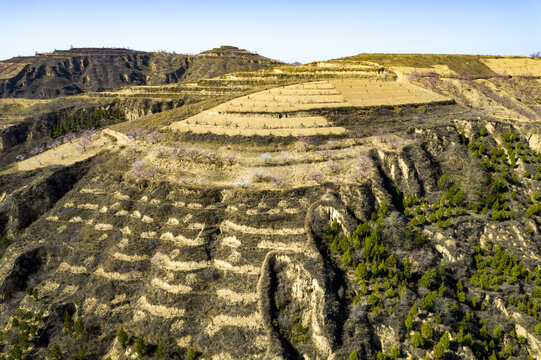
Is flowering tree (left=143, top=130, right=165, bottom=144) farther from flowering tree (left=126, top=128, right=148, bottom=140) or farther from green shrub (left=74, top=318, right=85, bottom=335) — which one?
green shrub (left=74, top=318, right=85, bottom=335)

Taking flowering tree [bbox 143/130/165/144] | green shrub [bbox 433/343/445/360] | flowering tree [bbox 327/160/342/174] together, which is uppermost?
flowering tree [bbox 143/130/165/144]

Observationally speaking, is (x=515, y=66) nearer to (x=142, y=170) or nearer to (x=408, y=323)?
(x=408, y=323)

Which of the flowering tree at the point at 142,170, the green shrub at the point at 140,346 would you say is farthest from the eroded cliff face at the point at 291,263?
the green shrub at the point at 140,346

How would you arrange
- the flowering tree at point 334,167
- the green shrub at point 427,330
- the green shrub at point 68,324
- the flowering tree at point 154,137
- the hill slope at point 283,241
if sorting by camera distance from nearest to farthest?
the green shrub at point 427,330
the hill slope at point 283,241
the green shrub at point 68,324
the flowering tree at point 334,167
the flowering tree at point 154,137

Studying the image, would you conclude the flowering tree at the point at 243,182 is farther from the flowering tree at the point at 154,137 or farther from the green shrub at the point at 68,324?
the green shrub at the point at 68,324

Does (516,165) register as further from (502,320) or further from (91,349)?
(91,349)

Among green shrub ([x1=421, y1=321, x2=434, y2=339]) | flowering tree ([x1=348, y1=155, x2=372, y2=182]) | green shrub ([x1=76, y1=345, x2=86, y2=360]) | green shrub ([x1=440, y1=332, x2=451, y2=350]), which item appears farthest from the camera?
flowering tree ([x1=348, y1=155, x2=372, y2=182])

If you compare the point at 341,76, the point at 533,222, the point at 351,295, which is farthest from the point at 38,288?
the point at 341,76

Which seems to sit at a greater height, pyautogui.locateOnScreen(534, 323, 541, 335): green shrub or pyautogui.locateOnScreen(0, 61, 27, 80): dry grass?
pyautogui.locateOnScreen(0, 61, 27, 80): dry grass

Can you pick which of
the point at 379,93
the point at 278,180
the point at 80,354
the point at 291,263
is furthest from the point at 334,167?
the point at 80,354

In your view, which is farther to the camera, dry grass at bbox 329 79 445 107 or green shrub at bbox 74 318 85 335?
dry grass at bbox 329 79 445 107

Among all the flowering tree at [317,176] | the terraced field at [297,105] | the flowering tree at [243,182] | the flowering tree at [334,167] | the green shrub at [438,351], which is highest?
the terraced field at [297,105]

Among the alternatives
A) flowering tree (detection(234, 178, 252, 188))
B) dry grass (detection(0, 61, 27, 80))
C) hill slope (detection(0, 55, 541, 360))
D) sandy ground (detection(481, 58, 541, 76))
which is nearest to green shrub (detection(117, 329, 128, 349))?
hill slope (detection(0, 55, 541, 360))
